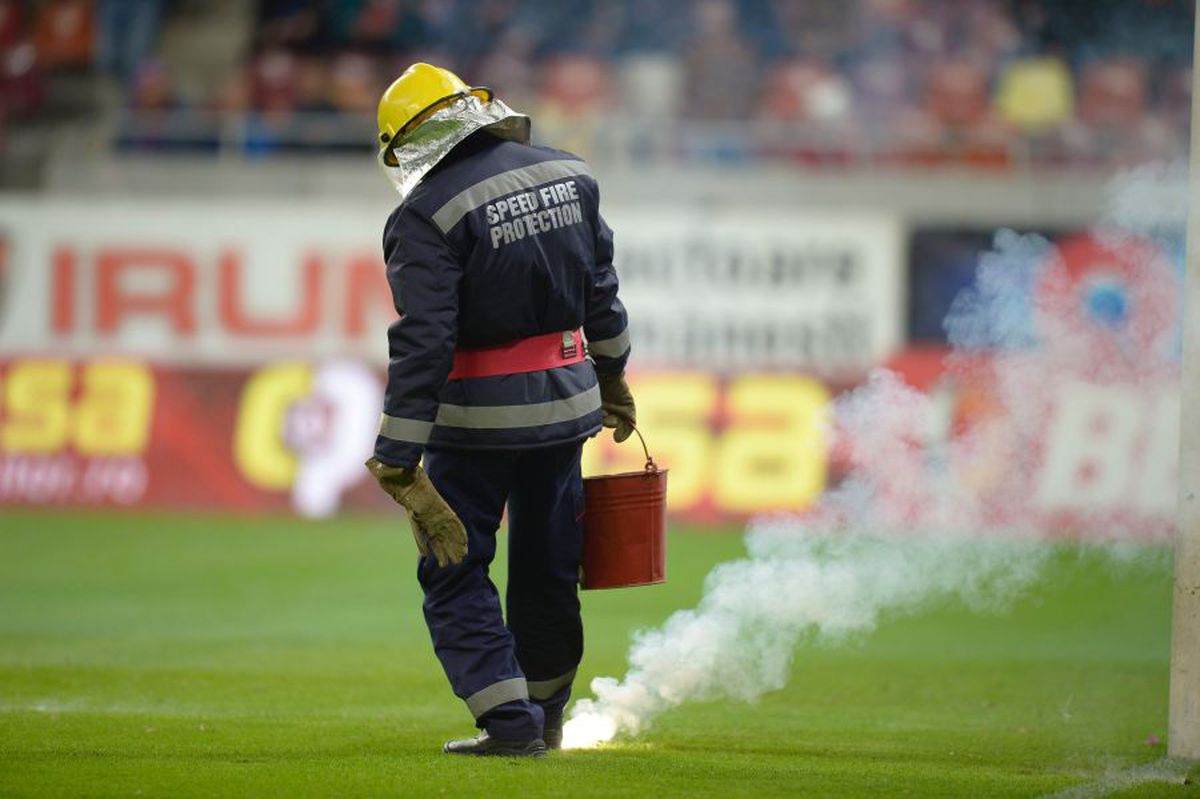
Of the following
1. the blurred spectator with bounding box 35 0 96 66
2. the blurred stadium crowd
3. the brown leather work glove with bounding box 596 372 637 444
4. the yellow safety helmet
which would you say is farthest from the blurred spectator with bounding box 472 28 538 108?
the yellow safety helmet

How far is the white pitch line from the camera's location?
17.4 ft

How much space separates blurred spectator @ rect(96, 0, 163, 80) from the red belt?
14.7 metres

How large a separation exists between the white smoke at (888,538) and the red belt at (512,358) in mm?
1228

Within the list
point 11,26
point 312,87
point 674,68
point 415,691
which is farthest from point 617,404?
point 11,26

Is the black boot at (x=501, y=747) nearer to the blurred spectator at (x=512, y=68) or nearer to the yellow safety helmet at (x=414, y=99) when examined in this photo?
the yellow safety helmet at (x=414, y=99)

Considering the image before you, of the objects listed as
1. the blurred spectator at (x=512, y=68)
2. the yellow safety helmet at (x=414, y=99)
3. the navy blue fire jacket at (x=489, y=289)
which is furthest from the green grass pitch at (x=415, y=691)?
the blurred spectator at (x=512, y=68)

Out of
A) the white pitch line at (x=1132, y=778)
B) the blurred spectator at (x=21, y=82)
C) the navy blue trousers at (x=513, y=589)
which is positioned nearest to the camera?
the white pitch line at (x=1132, y=778)

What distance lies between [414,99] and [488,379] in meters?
0.90

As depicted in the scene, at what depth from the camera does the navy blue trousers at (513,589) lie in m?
5.61

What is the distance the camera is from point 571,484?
5934 millimetres

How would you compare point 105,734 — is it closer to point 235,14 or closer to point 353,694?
point 353,694

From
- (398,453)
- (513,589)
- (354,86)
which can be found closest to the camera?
(398,453)

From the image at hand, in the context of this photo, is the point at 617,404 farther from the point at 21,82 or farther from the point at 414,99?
the point at 21,82

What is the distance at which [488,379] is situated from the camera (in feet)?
18.6
